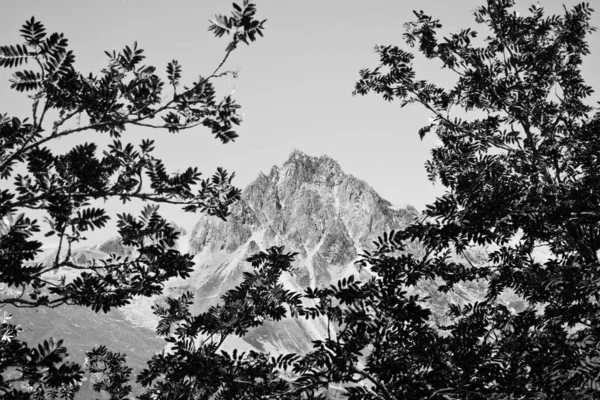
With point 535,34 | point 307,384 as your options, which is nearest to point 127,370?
point 307,384

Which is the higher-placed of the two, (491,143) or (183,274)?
(491,143)

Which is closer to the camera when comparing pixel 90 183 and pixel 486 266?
pixel 90 183

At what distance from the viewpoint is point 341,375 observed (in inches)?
227

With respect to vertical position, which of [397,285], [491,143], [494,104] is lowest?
[397,285]

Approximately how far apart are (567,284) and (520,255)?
3539 millimetres

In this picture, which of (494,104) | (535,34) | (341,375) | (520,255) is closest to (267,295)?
(341,375)

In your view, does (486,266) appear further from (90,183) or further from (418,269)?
(90,183)

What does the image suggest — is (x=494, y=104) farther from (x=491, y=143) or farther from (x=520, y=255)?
(x=520, y=255)

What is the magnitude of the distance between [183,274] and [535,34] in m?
11.2

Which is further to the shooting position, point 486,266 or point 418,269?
point 486,266

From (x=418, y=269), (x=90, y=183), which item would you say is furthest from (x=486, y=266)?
(x=90, y=183)

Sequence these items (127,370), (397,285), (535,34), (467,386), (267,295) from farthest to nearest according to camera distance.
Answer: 1. (127,370)
2. (535,34)
3. (267,295)
4. (397,285)
5. (467,386)

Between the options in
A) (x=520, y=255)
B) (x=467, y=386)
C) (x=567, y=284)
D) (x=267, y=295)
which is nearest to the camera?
(x=467, y=386)

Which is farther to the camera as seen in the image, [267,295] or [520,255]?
[520,255]
